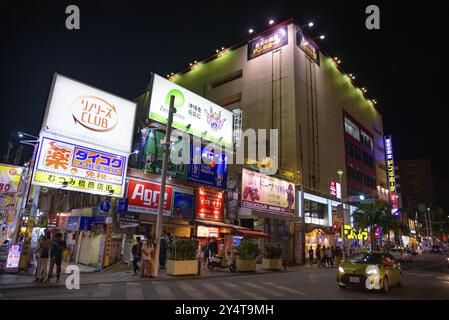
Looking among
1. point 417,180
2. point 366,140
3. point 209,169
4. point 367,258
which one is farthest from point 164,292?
point 417,180

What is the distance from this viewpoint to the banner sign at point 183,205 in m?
22.5

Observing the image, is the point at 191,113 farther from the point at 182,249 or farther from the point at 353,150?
the point at 353,150

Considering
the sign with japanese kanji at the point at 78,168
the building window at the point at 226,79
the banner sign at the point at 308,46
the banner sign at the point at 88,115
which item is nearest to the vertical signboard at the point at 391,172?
the banner sign at the point at 308,46

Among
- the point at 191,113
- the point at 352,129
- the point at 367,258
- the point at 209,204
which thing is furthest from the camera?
the point at 352,129

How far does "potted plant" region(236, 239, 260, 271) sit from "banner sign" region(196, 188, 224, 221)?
5152 millimetres

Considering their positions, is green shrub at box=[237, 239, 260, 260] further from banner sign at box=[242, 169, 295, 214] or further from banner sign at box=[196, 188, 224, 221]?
banner sign at box=[242, 169, 295, 214]

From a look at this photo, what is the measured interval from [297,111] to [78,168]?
90.1ft

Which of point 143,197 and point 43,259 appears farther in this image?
point 143,197

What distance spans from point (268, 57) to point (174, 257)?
1359 inches

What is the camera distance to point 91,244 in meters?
19.1

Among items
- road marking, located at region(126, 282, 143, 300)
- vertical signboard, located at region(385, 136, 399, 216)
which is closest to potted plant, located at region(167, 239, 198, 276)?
road marking, located at region(126, 282, 143, 300)

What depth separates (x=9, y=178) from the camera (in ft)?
49.9

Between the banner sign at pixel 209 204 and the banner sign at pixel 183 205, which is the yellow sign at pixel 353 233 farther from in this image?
the banner sign at pixel 183 205
